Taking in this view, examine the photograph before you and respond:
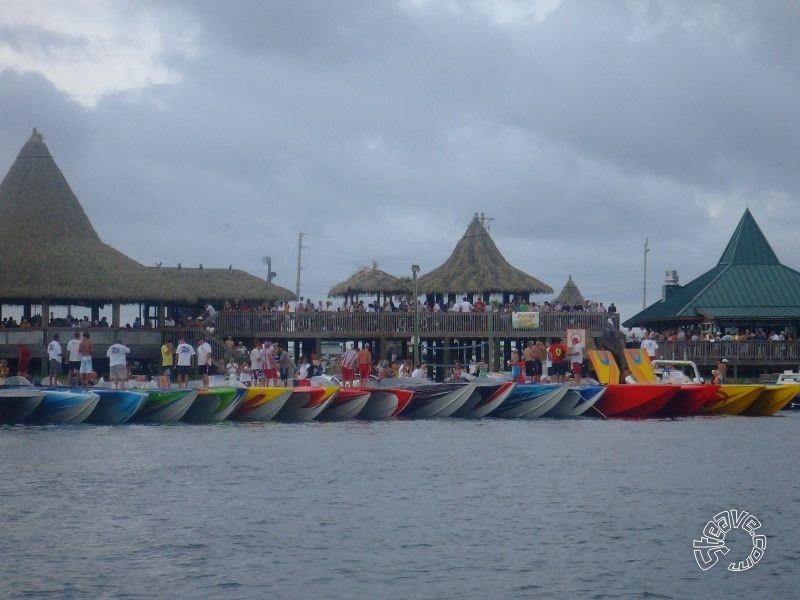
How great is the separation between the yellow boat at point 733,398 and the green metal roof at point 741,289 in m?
21.3

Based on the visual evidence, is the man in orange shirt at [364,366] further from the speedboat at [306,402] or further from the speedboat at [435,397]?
the speedboat at [306,402]

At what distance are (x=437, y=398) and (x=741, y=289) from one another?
29.0 metres

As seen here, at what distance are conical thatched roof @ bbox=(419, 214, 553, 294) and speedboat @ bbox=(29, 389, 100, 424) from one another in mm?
27329

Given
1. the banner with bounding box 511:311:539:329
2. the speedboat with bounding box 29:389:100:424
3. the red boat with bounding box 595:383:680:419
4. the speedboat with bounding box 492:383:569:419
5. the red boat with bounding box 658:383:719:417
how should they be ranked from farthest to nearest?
the banner with bounding box 511:311:539:329, the speedboat with bounding box 492:383:569:419, the red boat with bounding box 658:383:719:417, the red boat with bounding box 595:383:680:419, the speedboat with bounding box 29:389:100:424

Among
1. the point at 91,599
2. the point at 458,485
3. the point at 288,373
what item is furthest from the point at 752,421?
the point at 91,599

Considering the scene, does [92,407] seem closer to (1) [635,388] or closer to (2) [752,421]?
(1) [635,388]

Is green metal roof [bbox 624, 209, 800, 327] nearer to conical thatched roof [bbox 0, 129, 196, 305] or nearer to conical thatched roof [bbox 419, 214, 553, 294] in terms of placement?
conical thatched roof [bbox 419, 214, 553, 294]

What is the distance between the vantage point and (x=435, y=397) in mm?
42688

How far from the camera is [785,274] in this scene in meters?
69.4

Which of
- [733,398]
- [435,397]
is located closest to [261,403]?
[435,397]

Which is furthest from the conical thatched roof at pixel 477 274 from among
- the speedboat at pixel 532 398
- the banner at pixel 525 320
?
the speedboat at pixel 532 398

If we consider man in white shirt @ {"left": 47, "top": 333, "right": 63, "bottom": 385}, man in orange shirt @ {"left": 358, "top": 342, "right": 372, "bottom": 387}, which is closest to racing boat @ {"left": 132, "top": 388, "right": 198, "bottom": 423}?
man in white shirt @ {"left": 47, "top": 333, "right": 63, "bottom": 385}

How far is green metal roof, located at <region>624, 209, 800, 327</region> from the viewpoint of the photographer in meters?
65.7

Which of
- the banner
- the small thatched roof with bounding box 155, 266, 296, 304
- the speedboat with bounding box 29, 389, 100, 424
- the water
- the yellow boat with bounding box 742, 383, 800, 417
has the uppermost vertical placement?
the small thatched roof with bounding box 155, 266, 296, 304
